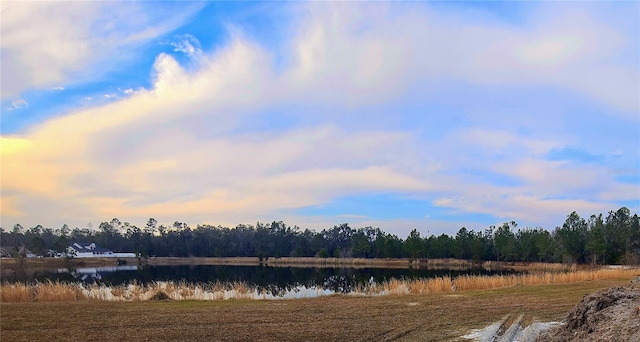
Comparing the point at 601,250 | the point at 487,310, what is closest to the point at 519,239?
the point at 601,250

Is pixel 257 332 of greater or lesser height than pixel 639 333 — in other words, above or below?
below

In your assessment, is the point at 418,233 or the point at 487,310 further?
the point at 418,233

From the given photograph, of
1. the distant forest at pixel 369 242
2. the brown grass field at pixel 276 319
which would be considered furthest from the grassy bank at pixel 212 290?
the distant forest at pixel 369 242

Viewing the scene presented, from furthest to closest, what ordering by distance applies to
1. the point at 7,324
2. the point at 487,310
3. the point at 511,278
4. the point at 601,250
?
the point at 601,250, the point at 511,278, the point at 487,310, the point at 7,324

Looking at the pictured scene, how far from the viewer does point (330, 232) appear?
96312 mm

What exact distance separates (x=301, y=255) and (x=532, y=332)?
76457 mm

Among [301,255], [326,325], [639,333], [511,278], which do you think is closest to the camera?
[639,333]

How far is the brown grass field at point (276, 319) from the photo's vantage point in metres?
10.6

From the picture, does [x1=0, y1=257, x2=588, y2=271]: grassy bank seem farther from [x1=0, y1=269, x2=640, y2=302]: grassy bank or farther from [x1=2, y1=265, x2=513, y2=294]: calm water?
[x1=0, y1=269, x2=640, y2=302]: grassy bank

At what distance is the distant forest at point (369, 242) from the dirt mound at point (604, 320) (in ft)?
143

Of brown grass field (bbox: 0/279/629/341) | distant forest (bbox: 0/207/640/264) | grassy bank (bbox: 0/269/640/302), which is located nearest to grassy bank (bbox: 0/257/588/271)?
distant forest (bbox: 0/207/640/264)

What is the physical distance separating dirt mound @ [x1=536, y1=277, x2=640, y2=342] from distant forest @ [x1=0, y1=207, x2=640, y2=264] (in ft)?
143

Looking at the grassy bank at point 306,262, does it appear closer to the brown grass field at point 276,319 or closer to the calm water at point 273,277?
the calm water at point 273,277

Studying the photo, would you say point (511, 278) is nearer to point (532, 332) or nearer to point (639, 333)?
point (532, 332)
